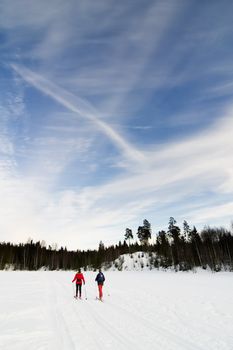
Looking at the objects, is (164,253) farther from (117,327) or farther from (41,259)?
(117,327)

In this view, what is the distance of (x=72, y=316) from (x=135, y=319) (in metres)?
2.63

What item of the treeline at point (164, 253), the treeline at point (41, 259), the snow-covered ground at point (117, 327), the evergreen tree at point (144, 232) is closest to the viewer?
the snow-covered ground at point (117, 327)

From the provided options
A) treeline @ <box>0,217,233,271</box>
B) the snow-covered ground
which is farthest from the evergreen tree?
the snow-covered ground

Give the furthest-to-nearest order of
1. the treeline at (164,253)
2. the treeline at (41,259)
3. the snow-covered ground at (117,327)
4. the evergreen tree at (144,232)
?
the evergreen tree at (144,232) < the treeline at (41,259) < the treeline at (164,253) < the snow-covered ground at (117,327)

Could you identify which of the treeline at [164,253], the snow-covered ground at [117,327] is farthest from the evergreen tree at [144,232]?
the snow-covered ground at [117,327]

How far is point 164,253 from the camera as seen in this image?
8756 cm

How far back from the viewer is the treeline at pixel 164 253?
219 ft

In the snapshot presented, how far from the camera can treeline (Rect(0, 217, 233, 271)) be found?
219 ft

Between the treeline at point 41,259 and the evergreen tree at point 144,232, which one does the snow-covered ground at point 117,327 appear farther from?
the evergreen tree at point 144,232

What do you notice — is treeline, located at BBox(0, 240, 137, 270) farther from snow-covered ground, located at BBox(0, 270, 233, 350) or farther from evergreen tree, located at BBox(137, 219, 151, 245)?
snow-covered ground, located at BBox(0, 270, 233, 350)

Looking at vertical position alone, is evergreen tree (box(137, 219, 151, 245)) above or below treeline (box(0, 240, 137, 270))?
above

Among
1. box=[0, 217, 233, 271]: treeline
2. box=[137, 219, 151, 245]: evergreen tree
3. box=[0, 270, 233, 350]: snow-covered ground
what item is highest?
box=[137, 219, 151, 245]: evergreen tree

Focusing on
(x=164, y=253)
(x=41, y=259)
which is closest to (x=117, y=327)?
(x=164, y=253)

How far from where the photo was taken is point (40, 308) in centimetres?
1306
